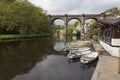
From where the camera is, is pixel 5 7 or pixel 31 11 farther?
pixel 31 11

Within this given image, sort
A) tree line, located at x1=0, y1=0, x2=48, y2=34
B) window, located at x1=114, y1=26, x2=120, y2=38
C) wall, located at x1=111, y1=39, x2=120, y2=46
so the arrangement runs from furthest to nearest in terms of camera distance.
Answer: tree line, located at x1=0, y1=0, x2=48, y2=34 < window, located at x1=114, y1=26, x2=120, y2=38 < wall, located at x1=111, y1=39, x2=120, y2=46

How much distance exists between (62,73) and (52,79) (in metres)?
2.43

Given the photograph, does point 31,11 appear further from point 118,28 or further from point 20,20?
point 118,28

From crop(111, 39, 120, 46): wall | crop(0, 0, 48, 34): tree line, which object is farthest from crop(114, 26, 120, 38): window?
crop(0, 0, 48, 34): tree line

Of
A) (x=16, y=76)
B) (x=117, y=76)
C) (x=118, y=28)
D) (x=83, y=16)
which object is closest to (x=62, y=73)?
(x=16, y=76)

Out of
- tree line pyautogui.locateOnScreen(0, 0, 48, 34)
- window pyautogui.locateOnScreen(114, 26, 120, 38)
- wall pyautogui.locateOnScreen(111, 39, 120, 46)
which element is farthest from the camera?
tree line pyautogui.locateOnScreen(0, 0, 48, 34)

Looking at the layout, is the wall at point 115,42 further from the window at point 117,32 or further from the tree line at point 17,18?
the tree line at point 17,18

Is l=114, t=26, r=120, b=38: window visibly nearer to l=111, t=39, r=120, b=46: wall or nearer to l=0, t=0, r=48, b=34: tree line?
l=111, t=39, r=120, b=46: wall

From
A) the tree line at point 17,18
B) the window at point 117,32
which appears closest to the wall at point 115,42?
the window at point 117,32

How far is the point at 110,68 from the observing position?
1611 cm

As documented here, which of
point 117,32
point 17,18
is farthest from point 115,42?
point 17,18

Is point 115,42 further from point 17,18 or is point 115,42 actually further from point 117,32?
point 17,18

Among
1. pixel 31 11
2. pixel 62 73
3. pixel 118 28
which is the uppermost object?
pixel 31 11

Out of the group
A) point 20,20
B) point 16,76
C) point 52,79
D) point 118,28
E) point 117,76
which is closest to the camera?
point 117,76
